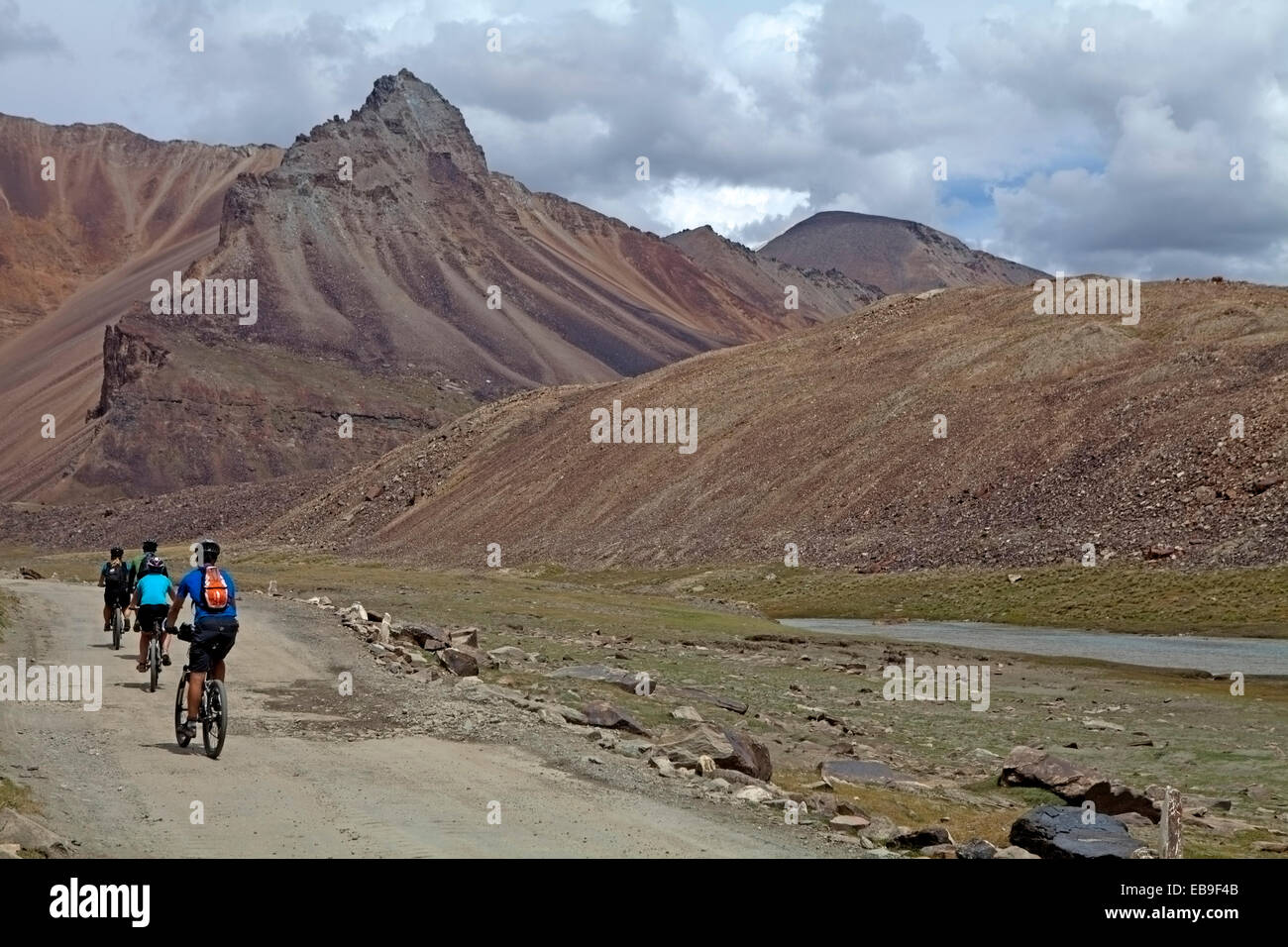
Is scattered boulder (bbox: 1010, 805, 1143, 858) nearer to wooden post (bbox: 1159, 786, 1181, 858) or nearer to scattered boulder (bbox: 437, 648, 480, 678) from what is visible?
wooden post (bbox: 1159, 786, 1181, 858)

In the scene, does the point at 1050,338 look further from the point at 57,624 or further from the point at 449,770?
the point at 449,770

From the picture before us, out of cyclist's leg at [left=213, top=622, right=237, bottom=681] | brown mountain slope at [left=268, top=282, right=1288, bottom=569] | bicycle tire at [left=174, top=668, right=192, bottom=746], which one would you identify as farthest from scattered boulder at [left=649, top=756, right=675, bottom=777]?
brown mountain slope at [left=268, top=282, right=1288, bottom=569]

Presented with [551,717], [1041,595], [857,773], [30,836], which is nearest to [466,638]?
[551,717]

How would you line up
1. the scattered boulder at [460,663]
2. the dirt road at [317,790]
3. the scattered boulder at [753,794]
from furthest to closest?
the scattered boulder at [460,663] < the scattered boulder at [753,794] < the dirt road at [317,790]

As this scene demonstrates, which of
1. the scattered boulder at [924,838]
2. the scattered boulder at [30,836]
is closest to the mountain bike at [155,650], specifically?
the scattered boulder at [30,836]

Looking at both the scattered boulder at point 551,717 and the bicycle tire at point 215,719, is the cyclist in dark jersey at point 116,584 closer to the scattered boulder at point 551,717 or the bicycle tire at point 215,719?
the scattered boulder at point 551,717

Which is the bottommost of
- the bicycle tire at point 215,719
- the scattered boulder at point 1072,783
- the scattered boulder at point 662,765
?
the scattered boulder at point 1072,783

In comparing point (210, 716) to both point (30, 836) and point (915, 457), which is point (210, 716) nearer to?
point (30, 836)

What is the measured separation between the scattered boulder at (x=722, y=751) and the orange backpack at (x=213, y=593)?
5714 millimetres

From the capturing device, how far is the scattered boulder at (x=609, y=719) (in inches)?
796

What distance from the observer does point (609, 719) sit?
66.5 ft

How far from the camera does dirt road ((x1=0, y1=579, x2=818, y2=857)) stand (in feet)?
40.2

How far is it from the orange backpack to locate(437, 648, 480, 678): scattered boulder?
8.68m
